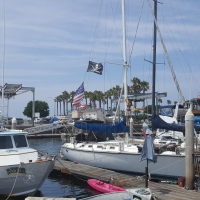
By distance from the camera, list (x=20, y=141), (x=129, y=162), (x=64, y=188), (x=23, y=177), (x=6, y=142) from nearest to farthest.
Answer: (x=23, y=177) → (x=6, y=142) → (x=20, y=141) → (x=64, y=188) → (x=129, y=162)

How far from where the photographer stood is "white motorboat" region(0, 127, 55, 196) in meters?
15.9

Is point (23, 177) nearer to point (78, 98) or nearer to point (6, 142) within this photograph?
point (6, 142)

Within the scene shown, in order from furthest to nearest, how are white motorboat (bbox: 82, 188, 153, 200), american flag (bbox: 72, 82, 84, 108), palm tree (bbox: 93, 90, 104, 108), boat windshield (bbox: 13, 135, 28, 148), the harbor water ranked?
palm tree (bbox: 93, 90, 104, 108) → american flag (bbox: 72, 82, 84, 108) → the harbor water → boat windshield (bbox: 13, 135, 28, 148) → white motorboat (bbox: 82, 188, 153, 200)

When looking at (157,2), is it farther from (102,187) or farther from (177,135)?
(102,187)

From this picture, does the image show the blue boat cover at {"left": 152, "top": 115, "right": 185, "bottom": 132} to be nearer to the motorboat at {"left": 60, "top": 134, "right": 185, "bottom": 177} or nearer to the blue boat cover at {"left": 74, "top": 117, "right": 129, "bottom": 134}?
the motorboat at {"left": 60, "top": 134, "right": 185, "bottom": 177}

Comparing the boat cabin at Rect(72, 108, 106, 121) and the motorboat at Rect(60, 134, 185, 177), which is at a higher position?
the boat cabin at Rect(72, 108, 106, 121)

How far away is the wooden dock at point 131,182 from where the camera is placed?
A: 591 inches

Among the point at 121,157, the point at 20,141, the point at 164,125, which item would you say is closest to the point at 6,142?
the point at 20,141

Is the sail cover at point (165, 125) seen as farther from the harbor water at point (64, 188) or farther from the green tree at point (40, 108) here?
the green tree at point (40, 108)

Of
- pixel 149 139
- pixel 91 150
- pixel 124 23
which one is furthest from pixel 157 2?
pixel 149 139

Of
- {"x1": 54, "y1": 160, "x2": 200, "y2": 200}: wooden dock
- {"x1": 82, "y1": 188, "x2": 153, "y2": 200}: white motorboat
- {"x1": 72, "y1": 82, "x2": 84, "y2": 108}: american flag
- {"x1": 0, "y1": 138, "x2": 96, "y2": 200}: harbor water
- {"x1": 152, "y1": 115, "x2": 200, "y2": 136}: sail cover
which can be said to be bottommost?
{"x1": 0, "y1": 138, "x2": 96, "y2": 200}: harbor water

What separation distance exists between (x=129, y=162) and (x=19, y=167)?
8.13m

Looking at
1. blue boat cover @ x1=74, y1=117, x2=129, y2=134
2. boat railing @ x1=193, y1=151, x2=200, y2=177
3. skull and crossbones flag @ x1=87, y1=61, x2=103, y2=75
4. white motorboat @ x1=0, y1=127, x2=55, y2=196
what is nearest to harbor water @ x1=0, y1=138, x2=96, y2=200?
white motorboat @ x1=0, y1=127, x2=55, y2=196

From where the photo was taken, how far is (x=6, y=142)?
17625 mm
